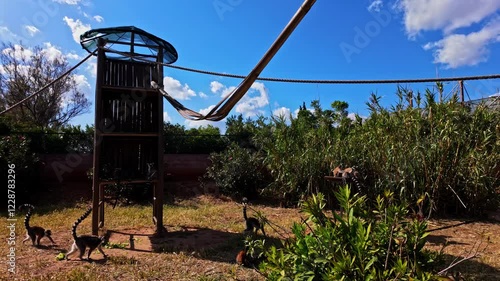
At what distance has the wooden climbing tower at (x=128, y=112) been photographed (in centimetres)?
476

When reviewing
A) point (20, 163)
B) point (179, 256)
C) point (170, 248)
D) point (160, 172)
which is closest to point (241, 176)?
point (160, 172)

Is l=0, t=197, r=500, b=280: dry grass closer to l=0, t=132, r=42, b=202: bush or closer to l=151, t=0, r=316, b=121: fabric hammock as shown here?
l=0, t=132, r=42, b=202: bush

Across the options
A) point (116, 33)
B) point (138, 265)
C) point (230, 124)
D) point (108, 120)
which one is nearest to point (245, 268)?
point (138, 265)

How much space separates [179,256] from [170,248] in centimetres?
36

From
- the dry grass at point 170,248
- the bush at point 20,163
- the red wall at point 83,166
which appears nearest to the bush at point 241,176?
the red wall at point 83,166

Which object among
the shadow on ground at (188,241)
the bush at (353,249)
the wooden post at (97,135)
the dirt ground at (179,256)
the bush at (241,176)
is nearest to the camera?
the bush at (353,249)

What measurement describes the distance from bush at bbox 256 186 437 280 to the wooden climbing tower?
3.33 metres

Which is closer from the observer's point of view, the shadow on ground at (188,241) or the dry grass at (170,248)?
the dry grass at (170,248)

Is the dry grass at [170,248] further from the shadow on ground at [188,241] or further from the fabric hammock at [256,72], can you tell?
the fabric hammock at [256,72]

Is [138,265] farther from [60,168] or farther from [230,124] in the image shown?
[230,124]

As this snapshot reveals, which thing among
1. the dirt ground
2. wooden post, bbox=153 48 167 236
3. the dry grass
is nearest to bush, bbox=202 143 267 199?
the dry grass

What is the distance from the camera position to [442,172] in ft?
19.2

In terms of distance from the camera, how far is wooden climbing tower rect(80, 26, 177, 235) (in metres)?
4.76

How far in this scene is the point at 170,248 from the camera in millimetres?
4113
